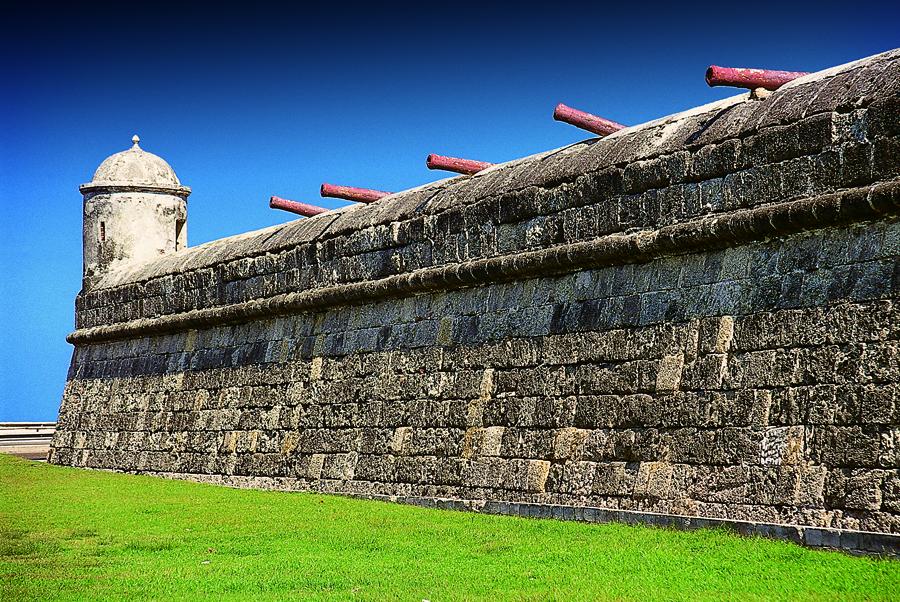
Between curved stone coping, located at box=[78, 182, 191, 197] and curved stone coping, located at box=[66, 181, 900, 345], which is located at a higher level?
curved stone coping, located at box=[78, 182, 191, 197]

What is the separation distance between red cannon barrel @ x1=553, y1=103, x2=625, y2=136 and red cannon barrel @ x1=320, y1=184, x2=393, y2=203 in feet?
11.7

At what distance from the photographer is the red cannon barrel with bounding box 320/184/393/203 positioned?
46.2ft

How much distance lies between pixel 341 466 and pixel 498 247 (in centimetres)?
298

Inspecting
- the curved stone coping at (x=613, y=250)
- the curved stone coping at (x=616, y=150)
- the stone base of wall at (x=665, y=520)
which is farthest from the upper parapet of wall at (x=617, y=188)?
the stone base of wall at (x=665, y=520)

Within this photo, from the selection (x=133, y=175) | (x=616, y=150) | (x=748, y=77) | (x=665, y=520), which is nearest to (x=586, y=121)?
(x=616, y=150)

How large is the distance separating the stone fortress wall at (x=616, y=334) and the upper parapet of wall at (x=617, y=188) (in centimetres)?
2

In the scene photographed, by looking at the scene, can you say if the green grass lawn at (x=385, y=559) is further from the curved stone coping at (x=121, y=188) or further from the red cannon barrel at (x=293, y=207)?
the curved stone coping at (x=121, y=188)

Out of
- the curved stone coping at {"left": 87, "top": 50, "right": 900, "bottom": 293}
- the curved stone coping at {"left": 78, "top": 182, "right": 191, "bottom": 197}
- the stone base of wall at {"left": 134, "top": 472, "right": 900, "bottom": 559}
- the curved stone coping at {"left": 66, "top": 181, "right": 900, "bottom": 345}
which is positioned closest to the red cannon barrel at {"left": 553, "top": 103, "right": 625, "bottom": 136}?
the curved stone coping at {"left": 87, "top": 50, "right": 900, "bottom": 293}

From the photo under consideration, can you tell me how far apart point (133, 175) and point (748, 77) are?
11774 mm

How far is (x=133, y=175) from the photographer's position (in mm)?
18828

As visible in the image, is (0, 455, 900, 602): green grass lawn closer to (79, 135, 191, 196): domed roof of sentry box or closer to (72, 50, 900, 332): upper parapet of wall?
(72, 50, 900, 332): upper parapet of wall

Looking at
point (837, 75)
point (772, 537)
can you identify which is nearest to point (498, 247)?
point (837, 75)

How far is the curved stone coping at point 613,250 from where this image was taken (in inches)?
320

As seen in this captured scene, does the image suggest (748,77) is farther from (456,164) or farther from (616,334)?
(456,164)
